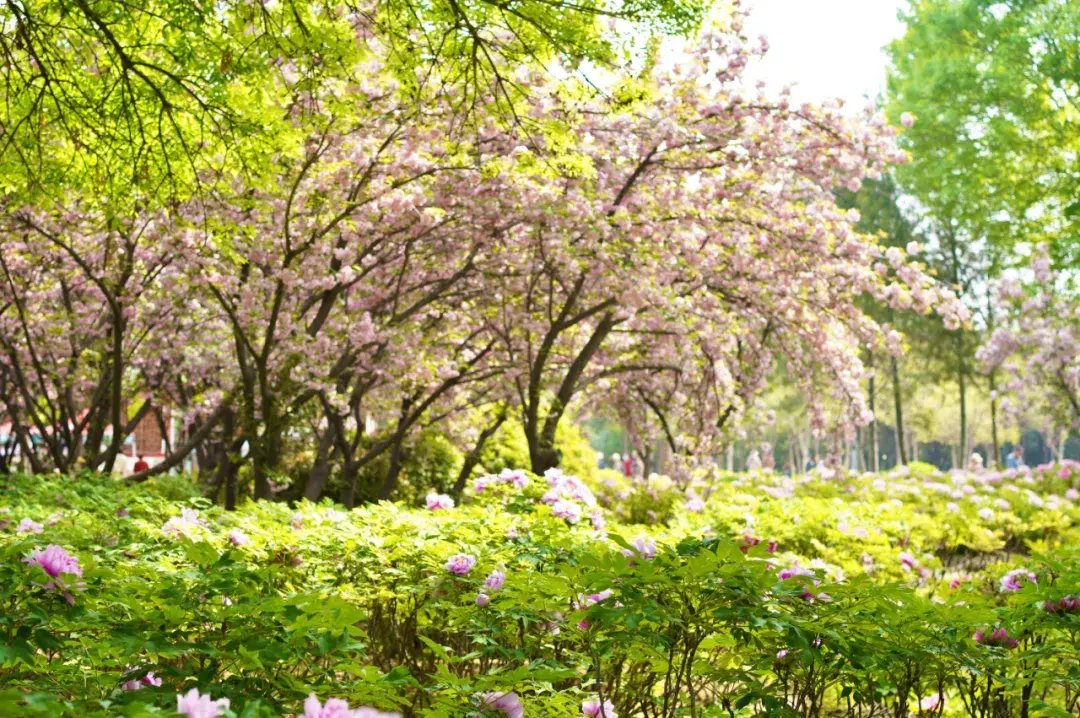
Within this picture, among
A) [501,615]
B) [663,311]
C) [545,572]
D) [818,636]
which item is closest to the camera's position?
[818,636]

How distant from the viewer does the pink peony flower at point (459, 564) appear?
13.0 ft

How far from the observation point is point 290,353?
394 inches

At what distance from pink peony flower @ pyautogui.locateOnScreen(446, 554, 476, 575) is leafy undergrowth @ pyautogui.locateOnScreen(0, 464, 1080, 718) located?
1cm

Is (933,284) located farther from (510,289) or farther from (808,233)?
(510,289)

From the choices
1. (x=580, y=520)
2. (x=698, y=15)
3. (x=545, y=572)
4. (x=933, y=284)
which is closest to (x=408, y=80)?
(x=698, y=15)

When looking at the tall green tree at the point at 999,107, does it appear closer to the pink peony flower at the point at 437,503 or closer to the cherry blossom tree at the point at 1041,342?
the cherry blossom tree at the point at 1041,342

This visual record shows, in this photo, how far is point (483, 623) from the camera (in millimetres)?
3490

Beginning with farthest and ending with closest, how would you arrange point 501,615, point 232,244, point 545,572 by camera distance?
1. point 232,244
2. point 545,572
3. point 501,615

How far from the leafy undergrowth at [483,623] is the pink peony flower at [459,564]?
12 mm

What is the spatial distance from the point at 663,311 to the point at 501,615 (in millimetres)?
7250

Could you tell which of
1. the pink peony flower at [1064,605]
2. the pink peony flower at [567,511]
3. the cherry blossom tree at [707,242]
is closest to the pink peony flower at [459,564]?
the pink peony flower at [567,511]

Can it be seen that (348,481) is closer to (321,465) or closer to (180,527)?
(321,465)

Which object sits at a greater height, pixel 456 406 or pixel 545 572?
pixel 456 406

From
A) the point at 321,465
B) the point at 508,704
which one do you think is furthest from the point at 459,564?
the point at 321,465
